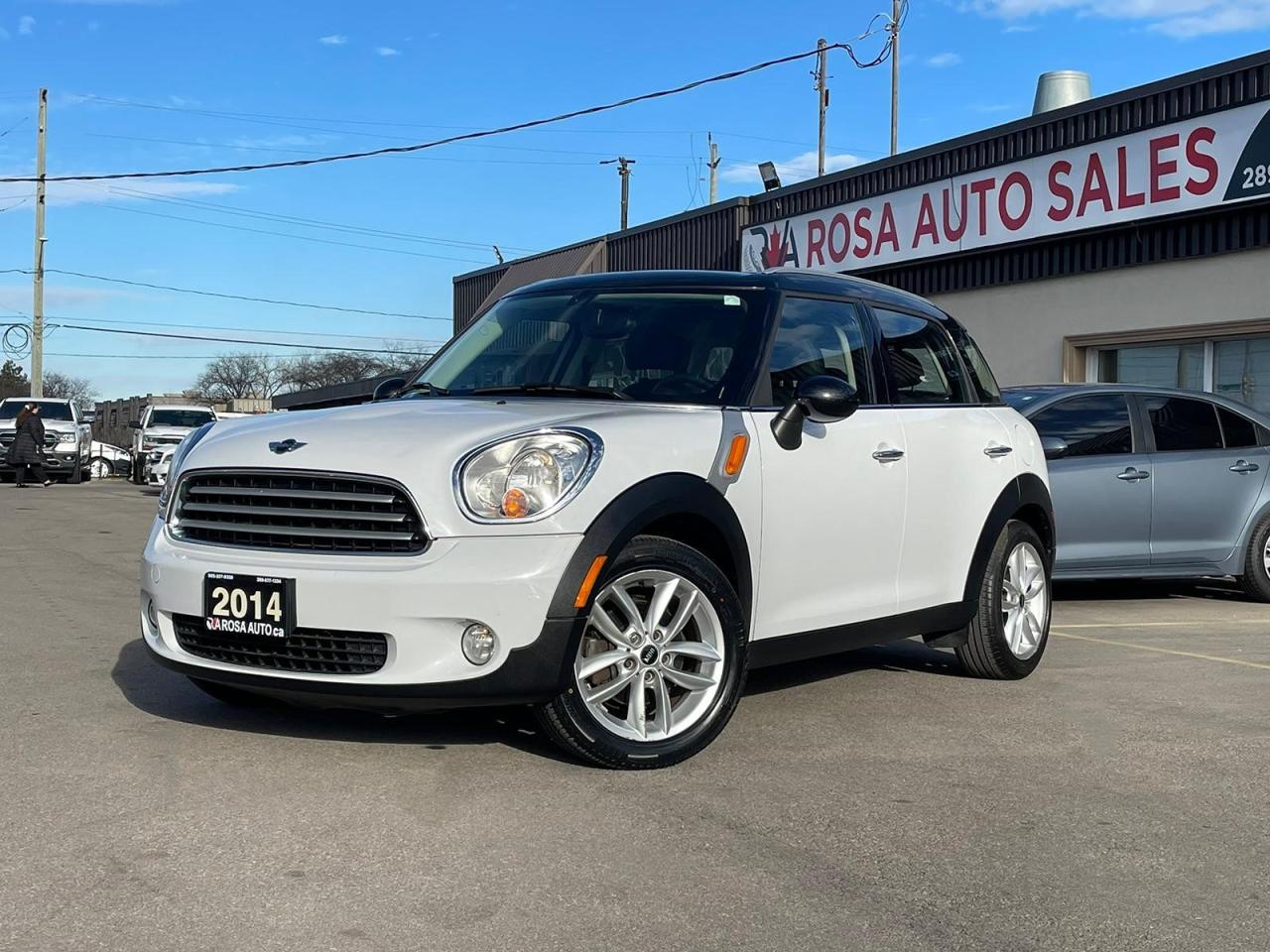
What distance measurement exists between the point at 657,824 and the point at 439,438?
56.9 inches

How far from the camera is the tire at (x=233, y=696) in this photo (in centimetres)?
564

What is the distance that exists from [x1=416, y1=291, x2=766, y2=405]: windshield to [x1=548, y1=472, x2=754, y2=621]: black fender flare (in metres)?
0.52

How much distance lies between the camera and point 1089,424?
9938mm

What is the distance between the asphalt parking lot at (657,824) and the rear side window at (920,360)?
4.51ft

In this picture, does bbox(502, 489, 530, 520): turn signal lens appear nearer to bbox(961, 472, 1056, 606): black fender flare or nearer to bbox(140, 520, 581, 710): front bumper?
bbox(140, 520, 581, 710): front bumper

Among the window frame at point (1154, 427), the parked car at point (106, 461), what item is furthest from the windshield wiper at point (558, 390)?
the parked car at point (106, 461)

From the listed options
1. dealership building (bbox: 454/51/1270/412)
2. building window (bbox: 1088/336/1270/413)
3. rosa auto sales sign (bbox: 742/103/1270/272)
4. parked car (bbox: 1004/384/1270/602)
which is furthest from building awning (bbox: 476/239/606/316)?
parked car (bbox: 1004/384/1270/602)

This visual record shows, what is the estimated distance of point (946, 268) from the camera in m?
18.7

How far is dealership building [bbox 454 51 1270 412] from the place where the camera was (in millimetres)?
14516

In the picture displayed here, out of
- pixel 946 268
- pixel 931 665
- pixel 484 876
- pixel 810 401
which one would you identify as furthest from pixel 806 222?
pixel 484 876

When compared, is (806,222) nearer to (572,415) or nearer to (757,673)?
(757,673)

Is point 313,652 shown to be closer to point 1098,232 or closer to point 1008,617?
point 1008,617

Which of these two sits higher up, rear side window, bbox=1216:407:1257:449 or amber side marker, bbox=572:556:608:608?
rear side window, bbox=1216:407:1257:449

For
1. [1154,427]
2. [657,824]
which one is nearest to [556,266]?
[1154,427]
